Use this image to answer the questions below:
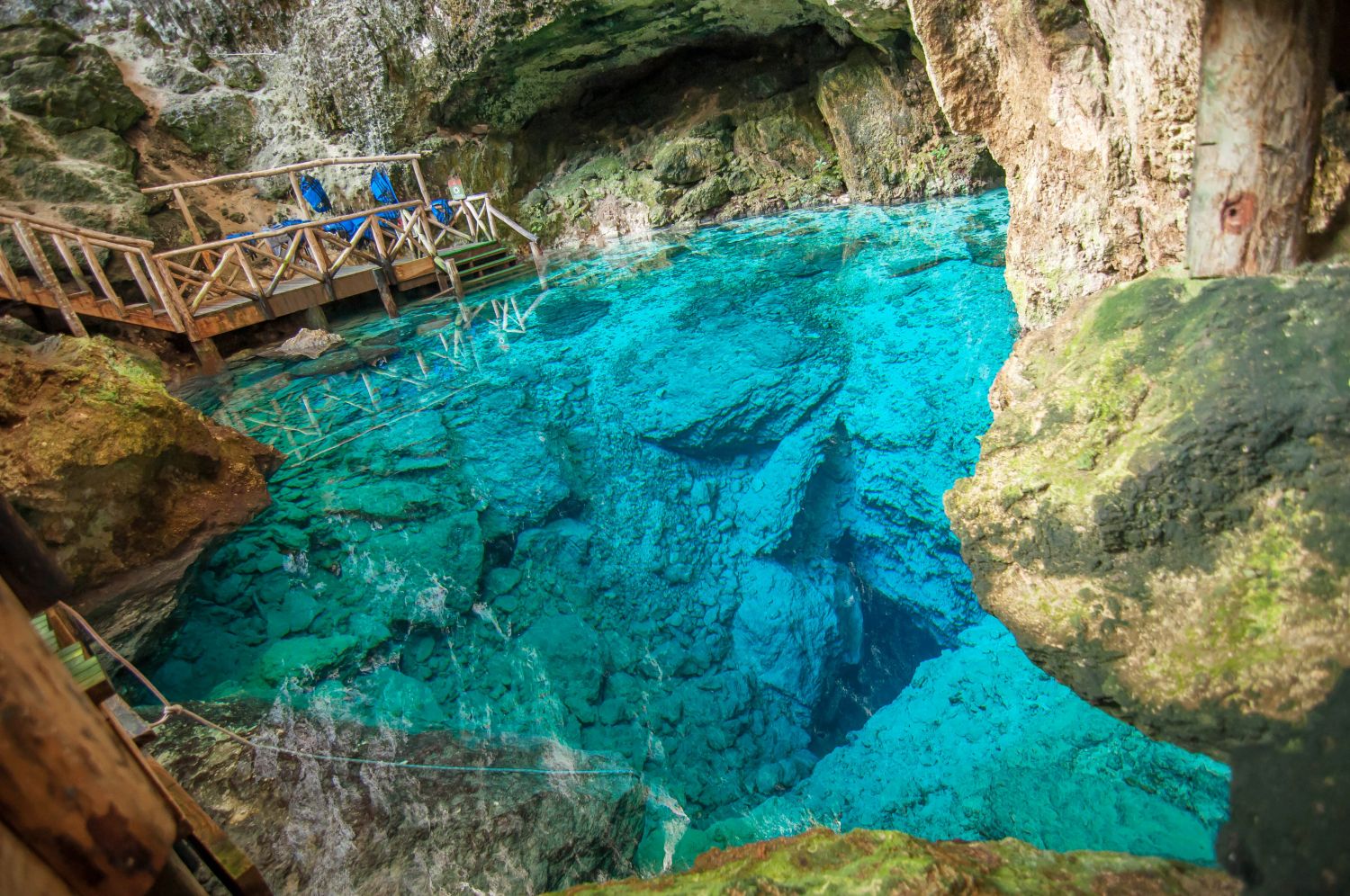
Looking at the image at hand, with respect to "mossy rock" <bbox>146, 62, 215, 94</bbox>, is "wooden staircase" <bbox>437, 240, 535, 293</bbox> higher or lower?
lower

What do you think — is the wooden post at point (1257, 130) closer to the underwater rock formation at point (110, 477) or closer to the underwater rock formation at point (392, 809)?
the underwater rock formation at point (392, 809)

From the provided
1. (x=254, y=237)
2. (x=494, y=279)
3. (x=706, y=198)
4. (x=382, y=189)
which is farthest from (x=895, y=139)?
(x=254, y=237)

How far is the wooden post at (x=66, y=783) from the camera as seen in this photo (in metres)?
1.10

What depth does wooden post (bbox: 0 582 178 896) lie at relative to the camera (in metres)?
1.10

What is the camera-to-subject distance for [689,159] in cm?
1529

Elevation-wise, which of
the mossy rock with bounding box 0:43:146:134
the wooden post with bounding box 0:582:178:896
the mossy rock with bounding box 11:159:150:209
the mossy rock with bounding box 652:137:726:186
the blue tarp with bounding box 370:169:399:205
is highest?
the mossy rock with bounding box 0:43:146:134

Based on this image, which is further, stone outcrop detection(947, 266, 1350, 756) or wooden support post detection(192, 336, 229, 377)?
wooden support post detection(192, 336, 229, 377)

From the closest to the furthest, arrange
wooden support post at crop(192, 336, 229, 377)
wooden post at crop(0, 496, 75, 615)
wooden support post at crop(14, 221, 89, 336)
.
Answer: wooden post at crop(0, 496, 75, 615) → wooden support post at crop(14, 221, 89, 336) → wooden support post at crop(192, 336, 229, 377)

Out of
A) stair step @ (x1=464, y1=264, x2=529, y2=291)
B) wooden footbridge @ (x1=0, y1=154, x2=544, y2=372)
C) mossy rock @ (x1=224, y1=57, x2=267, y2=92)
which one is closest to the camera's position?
wooden footbridge @ (x1=0, y1=154, x2=544, y2=372)

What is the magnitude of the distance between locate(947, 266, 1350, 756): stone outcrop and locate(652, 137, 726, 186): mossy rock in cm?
1324

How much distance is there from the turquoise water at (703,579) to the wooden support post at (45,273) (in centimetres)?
194

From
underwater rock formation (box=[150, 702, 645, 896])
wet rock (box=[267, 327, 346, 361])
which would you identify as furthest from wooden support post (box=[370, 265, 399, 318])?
underwater rock formation (box=[150, 702, 645, 896])

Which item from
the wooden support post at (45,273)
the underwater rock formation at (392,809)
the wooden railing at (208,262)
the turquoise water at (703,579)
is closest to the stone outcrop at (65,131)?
the wooden railing at (208,262)

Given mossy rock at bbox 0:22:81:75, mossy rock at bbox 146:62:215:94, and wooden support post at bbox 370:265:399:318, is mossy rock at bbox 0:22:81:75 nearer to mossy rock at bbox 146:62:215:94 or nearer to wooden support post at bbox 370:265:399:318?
mossy rock at bbox 146:62:215:94
